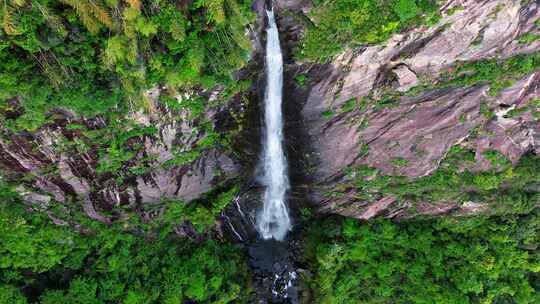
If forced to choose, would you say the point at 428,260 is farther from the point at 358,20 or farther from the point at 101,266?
the point at 101,266

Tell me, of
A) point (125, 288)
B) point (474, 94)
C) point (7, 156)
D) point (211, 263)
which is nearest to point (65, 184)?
point (7, 156)

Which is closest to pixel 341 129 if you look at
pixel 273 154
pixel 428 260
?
pixel 273 154

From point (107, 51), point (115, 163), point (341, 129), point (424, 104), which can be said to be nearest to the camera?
point (107, 51)

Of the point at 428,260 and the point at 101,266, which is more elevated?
the point at 101,266

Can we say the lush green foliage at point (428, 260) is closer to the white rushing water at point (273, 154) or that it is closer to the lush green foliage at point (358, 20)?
the white rushing water at point (273, 154)

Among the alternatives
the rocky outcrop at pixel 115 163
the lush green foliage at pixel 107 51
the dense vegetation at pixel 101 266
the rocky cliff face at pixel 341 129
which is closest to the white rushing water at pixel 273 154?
the rocky cliff face at pixel 341 129

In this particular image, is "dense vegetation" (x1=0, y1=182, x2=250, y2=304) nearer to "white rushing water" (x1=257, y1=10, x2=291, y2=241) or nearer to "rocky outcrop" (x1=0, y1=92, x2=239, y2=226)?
"rocky outcrop" (x1=0, y1=92, x2=239, y2=226)
